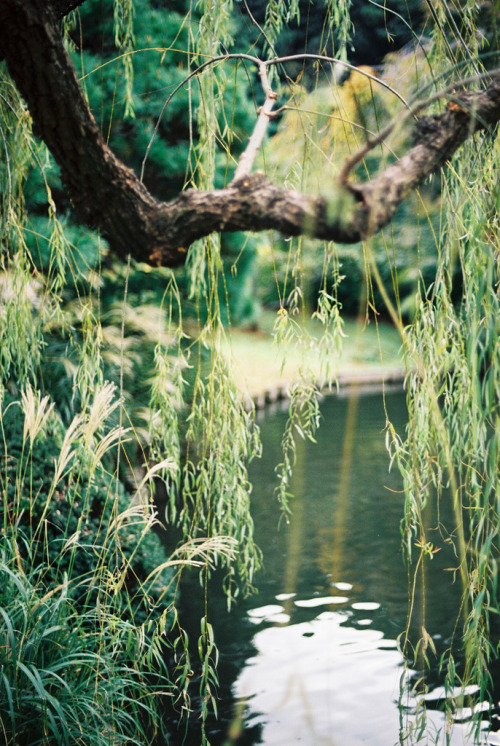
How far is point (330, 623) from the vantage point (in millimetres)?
3346

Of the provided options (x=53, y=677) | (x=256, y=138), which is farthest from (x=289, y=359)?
(x=256, y=138)

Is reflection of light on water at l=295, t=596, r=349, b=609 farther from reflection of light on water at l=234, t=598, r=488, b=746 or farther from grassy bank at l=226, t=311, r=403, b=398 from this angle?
grassy bank at l=226, t=311, r=403, b=398

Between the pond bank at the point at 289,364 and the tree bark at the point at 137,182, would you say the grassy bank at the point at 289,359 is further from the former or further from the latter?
the tree bark at the point at 137,182

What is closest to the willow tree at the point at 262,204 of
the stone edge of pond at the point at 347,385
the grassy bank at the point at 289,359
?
the grassy bank at the point at 289,359

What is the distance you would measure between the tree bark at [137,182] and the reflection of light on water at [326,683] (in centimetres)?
167

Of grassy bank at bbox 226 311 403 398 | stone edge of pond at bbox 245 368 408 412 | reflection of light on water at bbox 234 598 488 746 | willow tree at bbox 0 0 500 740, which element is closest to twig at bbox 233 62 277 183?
willow tree at bbox 0 0 500 740

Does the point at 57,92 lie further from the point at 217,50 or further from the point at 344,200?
the point at 217,50

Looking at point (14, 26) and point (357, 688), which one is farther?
point (357, 688)

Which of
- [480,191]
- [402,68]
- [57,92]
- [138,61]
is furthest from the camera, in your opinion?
[138,61]

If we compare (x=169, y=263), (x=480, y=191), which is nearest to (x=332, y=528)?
(x=480, y=191)

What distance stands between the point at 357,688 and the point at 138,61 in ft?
12.8

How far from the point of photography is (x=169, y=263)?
109 centimetres

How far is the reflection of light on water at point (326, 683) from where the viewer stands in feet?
8.22

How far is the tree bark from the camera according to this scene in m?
1.00
